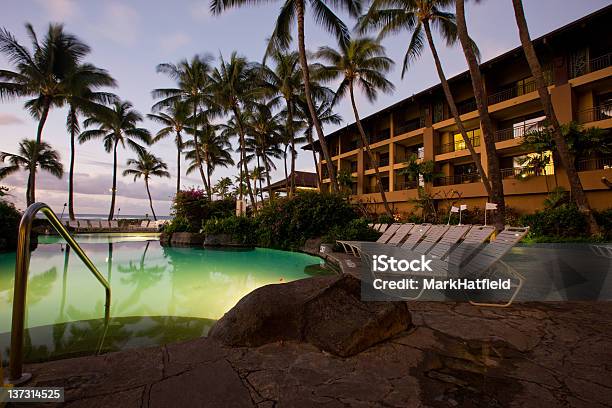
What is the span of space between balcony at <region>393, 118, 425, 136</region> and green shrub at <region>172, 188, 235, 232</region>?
46.7 feet

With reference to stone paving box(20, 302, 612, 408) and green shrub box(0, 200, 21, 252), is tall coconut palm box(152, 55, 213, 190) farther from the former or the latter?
stone paving box(20, 302, 612, 408)

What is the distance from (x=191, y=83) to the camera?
19375 mm

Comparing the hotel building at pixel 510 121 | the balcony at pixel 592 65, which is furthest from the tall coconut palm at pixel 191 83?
the balcony at pixel 592 65

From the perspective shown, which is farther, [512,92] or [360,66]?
[360,66]

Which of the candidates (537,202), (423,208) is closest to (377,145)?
(423,208)

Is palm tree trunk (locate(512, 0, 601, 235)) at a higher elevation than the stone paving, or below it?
higher

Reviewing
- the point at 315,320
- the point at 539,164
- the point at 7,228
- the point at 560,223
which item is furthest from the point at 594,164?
the point at 7,228

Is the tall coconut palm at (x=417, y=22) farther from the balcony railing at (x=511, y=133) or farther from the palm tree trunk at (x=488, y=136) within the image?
the balcony railing at (x=511, y=133)

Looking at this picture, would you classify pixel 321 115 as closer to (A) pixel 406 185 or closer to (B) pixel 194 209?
(A) pixel 406 185

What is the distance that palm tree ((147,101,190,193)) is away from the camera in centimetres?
2098

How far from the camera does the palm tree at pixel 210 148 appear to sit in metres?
25.3

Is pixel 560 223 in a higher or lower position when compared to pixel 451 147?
lower

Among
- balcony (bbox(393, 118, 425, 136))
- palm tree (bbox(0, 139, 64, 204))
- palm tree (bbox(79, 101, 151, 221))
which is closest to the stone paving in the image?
balcony (bbox(393, 118, 425, 136))

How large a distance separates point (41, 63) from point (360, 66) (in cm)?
1596
